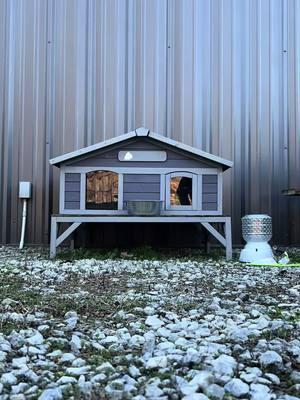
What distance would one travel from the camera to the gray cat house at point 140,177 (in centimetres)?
589

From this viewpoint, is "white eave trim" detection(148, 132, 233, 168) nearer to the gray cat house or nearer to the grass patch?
the gray cat house

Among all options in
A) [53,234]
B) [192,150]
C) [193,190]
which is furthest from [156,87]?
[53,234]

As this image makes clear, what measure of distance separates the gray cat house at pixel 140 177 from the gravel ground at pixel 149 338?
2003 mm

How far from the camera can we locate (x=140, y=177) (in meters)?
5.97

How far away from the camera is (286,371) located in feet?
5.79

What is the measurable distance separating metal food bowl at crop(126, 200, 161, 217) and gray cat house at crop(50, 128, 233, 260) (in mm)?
132

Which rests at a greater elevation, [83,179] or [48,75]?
[48,75]

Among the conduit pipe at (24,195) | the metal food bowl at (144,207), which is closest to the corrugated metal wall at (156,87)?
the conduit pipe at (24,195)

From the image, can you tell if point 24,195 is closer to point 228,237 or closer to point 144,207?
point 144,207

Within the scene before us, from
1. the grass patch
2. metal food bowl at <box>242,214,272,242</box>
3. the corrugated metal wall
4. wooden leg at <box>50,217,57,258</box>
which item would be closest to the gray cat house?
wooden leg at <box>50,217,57,258</box>

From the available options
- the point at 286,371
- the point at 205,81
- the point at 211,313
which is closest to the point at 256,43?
the point at 205,81

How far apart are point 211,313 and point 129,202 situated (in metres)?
3.16

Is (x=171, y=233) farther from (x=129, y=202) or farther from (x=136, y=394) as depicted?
(x=136, y=394)

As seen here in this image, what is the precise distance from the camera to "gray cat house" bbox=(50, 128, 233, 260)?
5.89 meters
